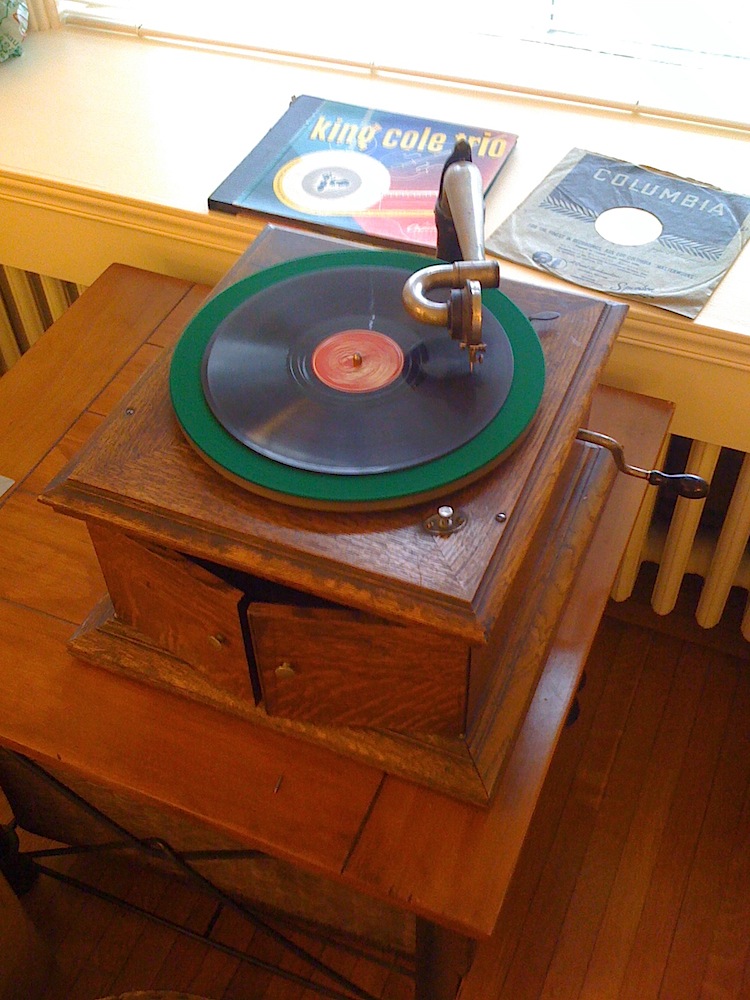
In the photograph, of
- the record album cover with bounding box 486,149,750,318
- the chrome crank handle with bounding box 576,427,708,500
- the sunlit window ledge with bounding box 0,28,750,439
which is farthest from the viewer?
the sunlit window ledge with bounding box 0,28,750,439

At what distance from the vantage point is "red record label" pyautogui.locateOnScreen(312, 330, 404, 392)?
2.70 feet

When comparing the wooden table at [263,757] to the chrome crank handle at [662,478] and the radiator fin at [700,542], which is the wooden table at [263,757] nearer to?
the chrome crank handle at [662,478]

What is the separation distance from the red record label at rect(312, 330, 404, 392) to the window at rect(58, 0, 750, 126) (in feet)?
2.42

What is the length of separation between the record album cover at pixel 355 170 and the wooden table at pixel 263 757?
0.28 m

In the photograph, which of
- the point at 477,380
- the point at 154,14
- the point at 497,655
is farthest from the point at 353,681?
the point at 154,14

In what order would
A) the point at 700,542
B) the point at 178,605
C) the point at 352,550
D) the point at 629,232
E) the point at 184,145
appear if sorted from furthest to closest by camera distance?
the point at 700,542 < the point at 184,145 < the point at 629,232 < the point at 178,605 < the point at 352,550

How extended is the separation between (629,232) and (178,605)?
2.30 feet

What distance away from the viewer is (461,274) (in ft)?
2.55

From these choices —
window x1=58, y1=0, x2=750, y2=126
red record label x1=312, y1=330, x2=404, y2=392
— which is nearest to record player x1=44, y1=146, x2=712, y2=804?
red record label x1=312, y1=330, x2=404, y2=392

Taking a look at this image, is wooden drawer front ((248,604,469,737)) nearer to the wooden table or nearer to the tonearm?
the wooden table

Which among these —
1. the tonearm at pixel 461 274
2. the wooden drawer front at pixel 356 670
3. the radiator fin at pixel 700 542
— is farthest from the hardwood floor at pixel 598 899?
the tonearm at pixel 461 274

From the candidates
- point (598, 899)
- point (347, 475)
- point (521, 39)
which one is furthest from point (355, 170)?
point (598, 899)

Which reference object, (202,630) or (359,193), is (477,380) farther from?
(359,193)

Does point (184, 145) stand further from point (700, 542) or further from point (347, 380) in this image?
point (700, 542)
